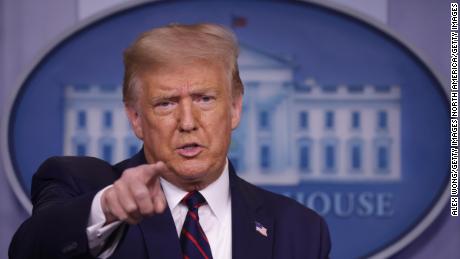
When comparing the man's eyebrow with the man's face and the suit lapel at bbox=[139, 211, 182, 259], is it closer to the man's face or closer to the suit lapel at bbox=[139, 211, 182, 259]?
the man's face

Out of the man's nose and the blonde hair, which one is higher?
the blonde hair

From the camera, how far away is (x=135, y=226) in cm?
147

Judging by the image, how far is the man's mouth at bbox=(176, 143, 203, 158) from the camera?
1453mm

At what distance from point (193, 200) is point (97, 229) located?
0.30m

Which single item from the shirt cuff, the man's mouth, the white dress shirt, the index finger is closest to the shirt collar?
the white dress shirt

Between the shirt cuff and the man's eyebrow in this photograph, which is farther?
the man's eyebrow

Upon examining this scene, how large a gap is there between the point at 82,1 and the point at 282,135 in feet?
2.31

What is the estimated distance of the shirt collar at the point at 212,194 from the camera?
1523 mm

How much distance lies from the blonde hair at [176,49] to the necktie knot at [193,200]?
0.22m

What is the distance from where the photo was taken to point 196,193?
1.53m

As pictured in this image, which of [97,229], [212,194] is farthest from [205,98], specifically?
[97,229]

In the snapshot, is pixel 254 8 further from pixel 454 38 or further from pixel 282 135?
pixel 454 38

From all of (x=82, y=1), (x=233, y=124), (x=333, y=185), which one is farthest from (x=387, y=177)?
(x=82, y=1)

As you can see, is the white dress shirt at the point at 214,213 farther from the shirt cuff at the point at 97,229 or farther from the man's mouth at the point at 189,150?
the shirt cuff at the point at 97,229
